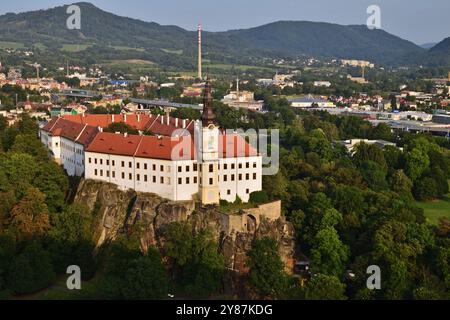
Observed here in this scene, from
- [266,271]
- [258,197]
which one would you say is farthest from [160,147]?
[266,271]

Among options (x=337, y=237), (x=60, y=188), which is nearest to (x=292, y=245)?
(x=337, y=237)

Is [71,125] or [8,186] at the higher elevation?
[71,125]

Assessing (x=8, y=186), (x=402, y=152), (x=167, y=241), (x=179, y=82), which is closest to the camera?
(x=167, y=241)

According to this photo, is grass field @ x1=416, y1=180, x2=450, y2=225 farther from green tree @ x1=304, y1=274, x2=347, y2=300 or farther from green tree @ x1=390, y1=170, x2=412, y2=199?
green tree @ x1=304, y1=274, x2=347, y2=300

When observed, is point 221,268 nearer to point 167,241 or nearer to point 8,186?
point 167,241

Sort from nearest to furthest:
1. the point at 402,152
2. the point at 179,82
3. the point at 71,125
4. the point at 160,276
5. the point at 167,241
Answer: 1. the point at 160,276
2. the point at 167,241
3. the point at 71,125
4. the point at 402,152
5. the point at 179,82

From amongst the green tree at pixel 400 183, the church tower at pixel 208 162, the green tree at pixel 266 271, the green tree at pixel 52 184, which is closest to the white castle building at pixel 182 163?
the church tower at pixel 208 162

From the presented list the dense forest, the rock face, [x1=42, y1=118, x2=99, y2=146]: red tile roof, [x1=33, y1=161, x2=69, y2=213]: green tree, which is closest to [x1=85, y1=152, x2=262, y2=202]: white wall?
the rock face
